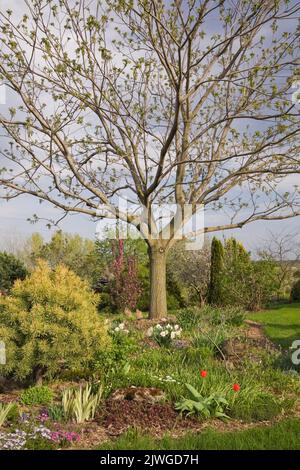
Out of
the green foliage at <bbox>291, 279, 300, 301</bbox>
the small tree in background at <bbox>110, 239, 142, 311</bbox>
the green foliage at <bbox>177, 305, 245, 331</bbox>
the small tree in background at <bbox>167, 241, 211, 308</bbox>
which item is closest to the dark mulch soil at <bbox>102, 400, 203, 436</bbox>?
the green foliage at <bbox>177, 305, 245, 331</bbox>

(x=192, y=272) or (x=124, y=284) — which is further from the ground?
(x=192, y=272)

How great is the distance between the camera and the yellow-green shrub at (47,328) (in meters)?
6.39

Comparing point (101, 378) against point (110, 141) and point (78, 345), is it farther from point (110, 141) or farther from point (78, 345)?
point (110, 141)

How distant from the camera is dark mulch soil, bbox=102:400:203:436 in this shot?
5.20 metres

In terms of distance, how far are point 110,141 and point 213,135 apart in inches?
130

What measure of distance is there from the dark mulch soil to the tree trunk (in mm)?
7508

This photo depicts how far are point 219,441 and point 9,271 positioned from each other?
13.8 metres

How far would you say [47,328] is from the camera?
6402 millimetres

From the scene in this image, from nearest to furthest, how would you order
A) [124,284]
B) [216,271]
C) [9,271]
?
[124,284] < [9,271] < [216,271]

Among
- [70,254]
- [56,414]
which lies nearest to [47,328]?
[56,414]

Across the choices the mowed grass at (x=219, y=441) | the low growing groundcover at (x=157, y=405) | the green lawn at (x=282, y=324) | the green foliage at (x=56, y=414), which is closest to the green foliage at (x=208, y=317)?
the green lawn at (x=282, y=324)

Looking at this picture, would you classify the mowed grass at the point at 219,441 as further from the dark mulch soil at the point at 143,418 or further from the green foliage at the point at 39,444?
the green foliage at the point at 39,444

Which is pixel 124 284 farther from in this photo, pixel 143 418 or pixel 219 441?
pixel 219 441

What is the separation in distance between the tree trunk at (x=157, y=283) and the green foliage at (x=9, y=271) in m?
5.96
